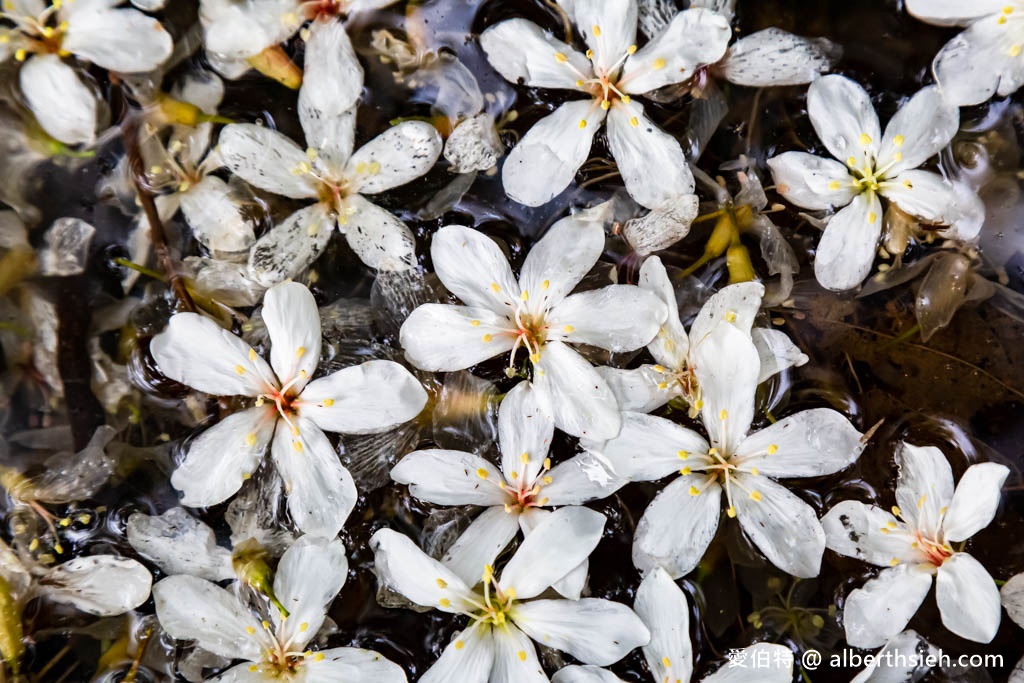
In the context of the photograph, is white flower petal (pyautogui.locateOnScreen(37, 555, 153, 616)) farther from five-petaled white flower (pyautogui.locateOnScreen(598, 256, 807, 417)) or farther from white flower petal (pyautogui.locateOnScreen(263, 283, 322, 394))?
five-petaled white flower (pyautogui.locateOnScreen(598, 256, 807, 417))

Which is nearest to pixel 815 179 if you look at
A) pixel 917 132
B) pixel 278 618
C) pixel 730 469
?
pixel 917 132

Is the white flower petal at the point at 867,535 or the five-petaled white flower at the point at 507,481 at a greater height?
the five-petaled white flower at the point at 507,481

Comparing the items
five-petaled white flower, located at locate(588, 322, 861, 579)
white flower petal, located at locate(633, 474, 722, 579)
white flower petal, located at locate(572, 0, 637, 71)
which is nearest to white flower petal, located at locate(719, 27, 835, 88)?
white flower petal, located at locate(572, 0, 637, 71)

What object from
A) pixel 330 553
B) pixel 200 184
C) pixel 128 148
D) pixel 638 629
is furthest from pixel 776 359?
pixel 128 148

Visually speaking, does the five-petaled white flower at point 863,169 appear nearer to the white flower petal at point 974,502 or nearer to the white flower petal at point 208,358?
the white flower petal at point 974,502

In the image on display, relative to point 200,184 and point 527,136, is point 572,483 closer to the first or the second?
point 527,136

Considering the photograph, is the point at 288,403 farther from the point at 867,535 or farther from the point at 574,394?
the point at 867,535

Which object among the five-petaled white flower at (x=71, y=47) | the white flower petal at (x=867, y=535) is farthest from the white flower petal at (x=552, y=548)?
the five-petaled white flower at (x=71, y=47)

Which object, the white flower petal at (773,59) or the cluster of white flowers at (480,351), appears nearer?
the cluster of white flowers at (480,351)

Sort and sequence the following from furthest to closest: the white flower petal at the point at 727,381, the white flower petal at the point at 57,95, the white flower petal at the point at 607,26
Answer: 1. the white flower petal at the point at 57,95
2. the white flower petal at the point at 607,26
3. the white flower petal at the point at 727,381
